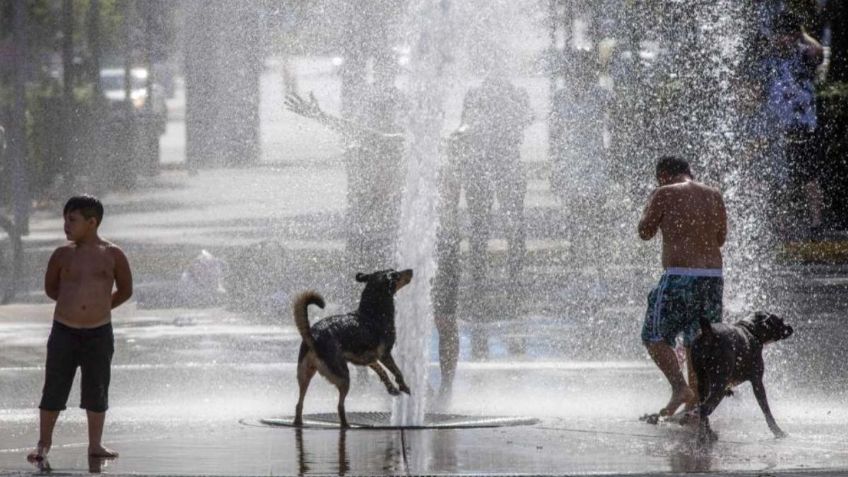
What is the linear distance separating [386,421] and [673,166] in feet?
6.70

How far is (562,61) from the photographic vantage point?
21.5m

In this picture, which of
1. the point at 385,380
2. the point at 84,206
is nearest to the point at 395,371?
the point at 385,380

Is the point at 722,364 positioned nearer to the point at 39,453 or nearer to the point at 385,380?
the point at 385,380

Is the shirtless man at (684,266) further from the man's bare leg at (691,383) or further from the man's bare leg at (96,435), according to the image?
the man's bare leg at (96,435)

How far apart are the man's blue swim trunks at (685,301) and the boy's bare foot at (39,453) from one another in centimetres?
337

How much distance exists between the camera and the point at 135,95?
29.5 meters

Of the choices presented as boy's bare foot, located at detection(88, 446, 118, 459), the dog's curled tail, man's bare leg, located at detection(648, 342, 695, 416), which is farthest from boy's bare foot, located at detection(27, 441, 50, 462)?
man's bare leg, located at detection(648, 342, 695, 416)

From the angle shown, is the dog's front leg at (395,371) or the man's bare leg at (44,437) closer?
the man's bare leg at (44,437)

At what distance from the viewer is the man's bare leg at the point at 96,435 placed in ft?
26.3

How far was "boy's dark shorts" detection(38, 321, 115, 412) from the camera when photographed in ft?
26.5

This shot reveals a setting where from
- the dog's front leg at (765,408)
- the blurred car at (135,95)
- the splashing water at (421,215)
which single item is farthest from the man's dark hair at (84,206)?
the blurred car at (135,95)

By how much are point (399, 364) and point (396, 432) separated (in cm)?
162

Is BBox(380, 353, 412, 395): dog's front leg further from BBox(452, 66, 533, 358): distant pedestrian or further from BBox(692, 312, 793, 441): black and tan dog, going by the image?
BBox(452, 66, 533, 358): distant pedestrian

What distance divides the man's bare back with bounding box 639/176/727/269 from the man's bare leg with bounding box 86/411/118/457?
3155 millimetres
